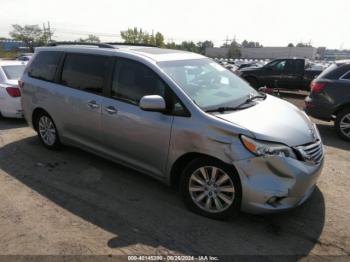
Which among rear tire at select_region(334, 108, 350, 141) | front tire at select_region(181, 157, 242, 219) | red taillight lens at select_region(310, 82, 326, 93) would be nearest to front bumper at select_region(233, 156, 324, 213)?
front tire at select_region(181, 157, 242, 219)

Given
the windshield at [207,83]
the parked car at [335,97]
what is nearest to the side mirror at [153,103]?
the windshield at [207,83]

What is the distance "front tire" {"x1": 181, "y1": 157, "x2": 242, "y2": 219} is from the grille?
0.73 m

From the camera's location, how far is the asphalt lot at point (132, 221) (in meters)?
3.10

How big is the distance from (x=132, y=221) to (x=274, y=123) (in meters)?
1.89

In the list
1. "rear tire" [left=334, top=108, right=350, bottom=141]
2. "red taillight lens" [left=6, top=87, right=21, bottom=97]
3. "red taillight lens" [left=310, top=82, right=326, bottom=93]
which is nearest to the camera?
"rear tire" [left=334, top=108, right=350, bottom=141]

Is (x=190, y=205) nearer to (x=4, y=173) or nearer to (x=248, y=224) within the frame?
(x=248, y=224)

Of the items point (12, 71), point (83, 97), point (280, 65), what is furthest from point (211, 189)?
point (280, 65)

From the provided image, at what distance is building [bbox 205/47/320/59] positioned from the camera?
8356 cm

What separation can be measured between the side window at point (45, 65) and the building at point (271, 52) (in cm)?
8685

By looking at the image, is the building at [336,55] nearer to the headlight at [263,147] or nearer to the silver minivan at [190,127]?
the silver minivan at [190,127]

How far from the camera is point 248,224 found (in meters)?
3.50

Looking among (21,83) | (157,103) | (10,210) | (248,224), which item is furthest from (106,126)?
(21,83)

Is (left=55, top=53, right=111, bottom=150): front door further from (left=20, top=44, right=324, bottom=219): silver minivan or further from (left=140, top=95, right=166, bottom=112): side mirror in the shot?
(left=140, top=95, right=166, bottom=112): side mirror

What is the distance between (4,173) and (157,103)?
Answer: 9.22 ft
